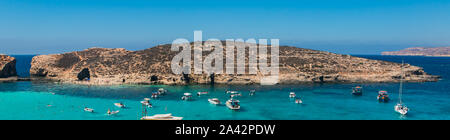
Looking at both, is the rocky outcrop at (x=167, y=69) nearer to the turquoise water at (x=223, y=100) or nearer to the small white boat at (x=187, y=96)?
the turquoise water at (x=223, y=100)

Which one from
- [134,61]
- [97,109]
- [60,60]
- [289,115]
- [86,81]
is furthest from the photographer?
[60,60]

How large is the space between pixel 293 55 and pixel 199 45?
3011cm

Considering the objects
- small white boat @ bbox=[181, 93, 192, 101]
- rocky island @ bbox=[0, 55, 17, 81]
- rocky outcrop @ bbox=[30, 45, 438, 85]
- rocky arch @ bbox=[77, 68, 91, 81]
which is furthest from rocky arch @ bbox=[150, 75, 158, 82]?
rocky island @ bbox=[0, 55, 17, 81]

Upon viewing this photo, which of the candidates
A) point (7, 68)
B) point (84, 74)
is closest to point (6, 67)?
point (7, 68)

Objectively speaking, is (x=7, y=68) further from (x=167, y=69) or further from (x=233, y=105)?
(x=233, y=105)

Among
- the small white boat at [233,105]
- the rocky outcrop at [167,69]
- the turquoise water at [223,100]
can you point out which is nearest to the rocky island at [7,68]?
the rocky outcrop at [167,69]

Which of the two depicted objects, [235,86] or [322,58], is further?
→ [322,58]

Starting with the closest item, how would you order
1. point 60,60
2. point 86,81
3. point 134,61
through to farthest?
1. point 86,81
2. point 134,61
3. point 60,60

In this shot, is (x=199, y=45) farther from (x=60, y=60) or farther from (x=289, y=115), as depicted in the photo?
(x=289, y=115)

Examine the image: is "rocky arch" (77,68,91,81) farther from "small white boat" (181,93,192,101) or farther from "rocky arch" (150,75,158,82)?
"small white boat" (181,93,192,101)

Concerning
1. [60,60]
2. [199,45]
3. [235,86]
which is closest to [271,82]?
[235,86]

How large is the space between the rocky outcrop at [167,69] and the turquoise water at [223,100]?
6.46m

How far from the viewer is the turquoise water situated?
4016cm

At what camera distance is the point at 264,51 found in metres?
98.1
